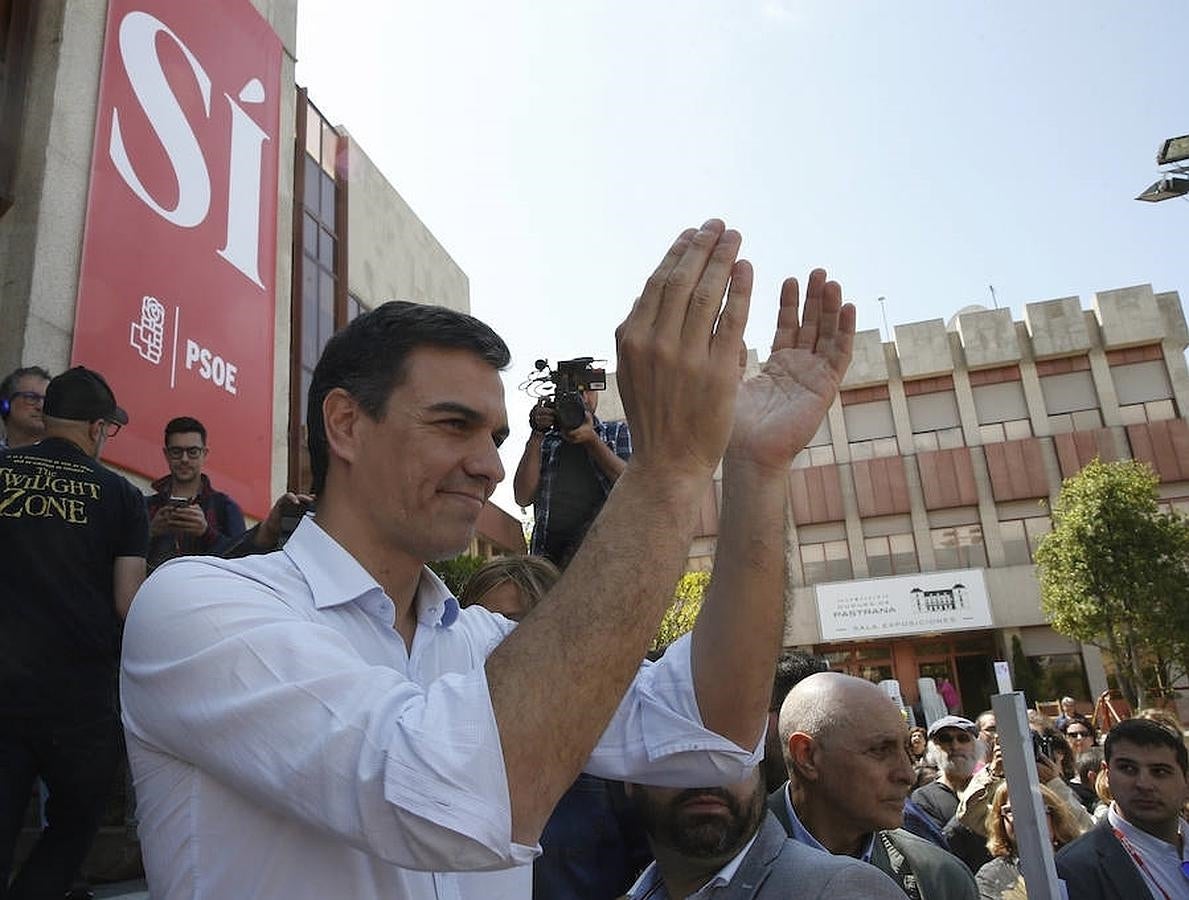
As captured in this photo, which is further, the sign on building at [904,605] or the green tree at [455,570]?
the sign on building at [904,605]

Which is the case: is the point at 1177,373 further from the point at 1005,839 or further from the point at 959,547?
the point at 1005,839

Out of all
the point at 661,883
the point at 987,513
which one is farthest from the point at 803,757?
the point at 987,513

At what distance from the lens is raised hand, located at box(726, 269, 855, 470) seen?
1501mm

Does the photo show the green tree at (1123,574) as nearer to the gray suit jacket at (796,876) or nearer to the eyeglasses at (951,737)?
A: the eyeglasses at (951,737)

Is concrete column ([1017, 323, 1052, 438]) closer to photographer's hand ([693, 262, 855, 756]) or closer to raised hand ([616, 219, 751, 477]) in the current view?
photographer's hand ([693, 262, 855, 756])

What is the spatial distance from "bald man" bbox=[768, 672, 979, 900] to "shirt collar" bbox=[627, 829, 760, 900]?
712 mm

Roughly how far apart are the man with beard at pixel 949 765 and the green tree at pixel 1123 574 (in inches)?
751

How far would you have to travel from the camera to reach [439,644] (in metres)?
1.54

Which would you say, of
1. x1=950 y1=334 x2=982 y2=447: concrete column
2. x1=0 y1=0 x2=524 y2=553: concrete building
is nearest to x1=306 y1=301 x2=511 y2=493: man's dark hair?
x1=0 y1=0 x2=524 y2=553: concrete building

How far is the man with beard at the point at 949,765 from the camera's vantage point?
5516 millimetres

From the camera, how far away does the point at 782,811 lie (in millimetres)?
3275

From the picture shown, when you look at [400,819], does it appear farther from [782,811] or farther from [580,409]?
[782,811]

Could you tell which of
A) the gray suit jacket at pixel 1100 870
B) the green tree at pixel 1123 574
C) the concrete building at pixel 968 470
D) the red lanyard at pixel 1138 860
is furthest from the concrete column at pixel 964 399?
the gray suit jacket at pixel 1100 870

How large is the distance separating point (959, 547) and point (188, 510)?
2995 cm
